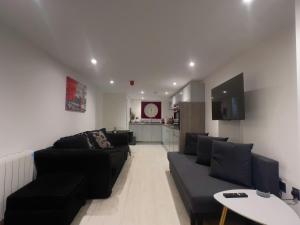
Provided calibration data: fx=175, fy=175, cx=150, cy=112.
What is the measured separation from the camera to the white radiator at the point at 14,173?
6.12ft

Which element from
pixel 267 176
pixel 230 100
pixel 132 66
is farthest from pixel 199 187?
pixel 132 66

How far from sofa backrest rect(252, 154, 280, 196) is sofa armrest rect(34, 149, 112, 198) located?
75.0 inches

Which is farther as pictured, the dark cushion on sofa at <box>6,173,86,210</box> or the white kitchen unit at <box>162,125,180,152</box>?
the white kitchen unit at <box>162,125,180,152</box>

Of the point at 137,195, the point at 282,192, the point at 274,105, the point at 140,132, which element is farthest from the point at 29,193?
the point at 140,132

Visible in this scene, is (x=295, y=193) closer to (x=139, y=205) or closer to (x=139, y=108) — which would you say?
(x=139, y=205)

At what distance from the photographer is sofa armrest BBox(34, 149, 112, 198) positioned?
247 cm

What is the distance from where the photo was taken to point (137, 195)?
2.69m

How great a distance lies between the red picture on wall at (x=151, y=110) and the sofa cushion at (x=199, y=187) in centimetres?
625

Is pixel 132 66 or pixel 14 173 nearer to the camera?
pixel 14 173

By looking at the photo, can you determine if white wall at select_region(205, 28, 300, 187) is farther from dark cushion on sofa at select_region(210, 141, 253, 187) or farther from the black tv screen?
dark cushion on sofa at select_region(210, 141, 253, 187)

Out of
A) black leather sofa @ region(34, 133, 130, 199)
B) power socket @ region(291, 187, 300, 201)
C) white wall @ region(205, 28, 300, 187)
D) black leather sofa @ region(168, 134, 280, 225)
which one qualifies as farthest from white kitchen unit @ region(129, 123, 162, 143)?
power socket @ region(291, 187, 300, 201)

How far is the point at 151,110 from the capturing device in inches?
356

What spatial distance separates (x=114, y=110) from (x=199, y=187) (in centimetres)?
578

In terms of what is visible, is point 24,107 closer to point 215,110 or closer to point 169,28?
point 169,28
